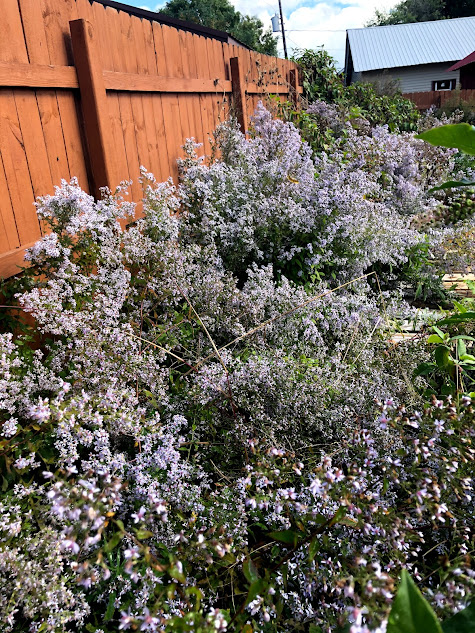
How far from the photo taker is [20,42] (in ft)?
9.49

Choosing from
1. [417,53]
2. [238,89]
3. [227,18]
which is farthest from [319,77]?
[227,18]

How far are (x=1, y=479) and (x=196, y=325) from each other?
1.40 metres

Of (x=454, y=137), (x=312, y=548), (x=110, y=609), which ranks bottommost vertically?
(x=110, y=609)

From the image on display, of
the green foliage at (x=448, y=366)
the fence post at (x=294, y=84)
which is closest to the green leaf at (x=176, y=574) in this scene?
the green foliage at (x=448, y=366)

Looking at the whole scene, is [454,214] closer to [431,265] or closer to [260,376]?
[431,265]

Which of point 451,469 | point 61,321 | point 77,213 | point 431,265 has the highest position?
point 77,213

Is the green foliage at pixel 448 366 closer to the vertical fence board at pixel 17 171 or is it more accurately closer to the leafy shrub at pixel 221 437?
the leafy shrub at pixel 221 437

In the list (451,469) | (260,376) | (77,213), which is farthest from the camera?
(77,213)

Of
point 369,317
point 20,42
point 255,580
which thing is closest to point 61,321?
point 255,580

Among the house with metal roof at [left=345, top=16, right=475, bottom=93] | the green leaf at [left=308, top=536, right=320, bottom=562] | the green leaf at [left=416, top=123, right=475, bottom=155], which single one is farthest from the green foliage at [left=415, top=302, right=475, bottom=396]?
the house with metal roof at [left=345, top=16, right=475, bottom=93]

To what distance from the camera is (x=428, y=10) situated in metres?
56.7

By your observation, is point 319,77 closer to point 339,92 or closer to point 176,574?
point 339,92

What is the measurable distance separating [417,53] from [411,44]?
129 cm

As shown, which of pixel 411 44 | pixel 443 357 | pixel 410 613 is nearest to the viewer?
pixel 410 613
